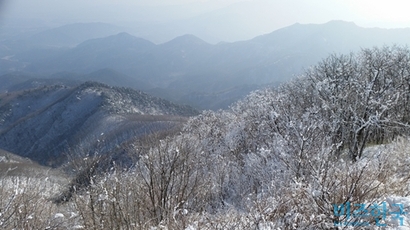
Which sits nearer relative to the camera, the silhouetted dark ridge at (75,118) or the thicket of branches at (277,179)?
the thicket of branches at (277,179)

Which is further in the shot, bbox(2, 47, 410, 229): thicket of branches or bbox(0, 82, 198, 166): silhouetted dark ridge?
bbox(0, 82, 198, 166): silhouetted dark ridge

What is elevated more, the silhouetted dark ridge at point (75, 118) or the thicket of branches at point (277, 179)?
the thicket of branches at point (277, 179)

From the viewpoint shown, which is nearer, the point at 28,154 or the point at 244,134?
the point at 244,134

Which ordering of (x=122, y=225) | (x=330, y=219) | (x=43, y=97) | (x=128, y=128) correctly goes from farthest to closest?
(x=43, y=97) → (x=128, y=128) → (x=122, y=225) → (x=330, y=219)

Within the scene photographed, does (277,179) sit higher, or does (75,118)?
(277,179)

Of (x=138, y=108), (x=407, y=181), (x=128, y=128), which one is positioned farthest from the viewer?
(x=138, y=108)

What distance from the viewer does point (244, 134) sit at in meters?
25.6

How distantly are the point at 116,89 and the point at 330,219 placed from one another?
13755 cm

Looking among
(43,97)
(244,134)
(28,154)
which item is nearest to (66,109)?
(28,154)

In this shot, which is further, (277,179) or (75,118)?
(75,118)

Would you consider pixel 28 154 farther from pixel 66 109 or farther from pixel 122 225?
pixel 122 225

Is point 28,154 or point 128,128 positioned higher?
point 128,128

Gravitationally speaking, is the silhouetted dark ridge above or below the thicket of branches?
below

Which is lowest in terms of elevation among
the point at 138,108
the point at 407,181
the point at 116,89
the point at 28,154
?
the point at 28,154
